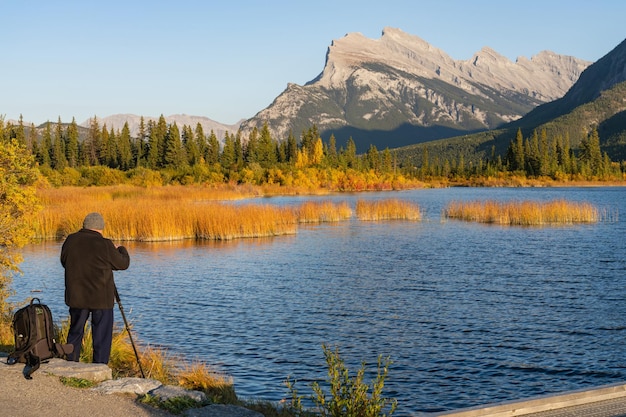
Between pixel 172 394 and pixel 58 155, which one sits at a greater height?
pixel 58 155

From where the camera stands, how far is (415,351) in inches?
611

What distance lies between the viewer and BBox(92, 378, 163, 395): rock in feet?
29.1

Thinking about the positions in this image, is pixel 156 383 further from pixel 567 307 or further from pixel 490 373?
pixel 567 307

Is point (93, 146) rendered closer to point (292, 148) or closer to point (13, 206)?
point (292, 148)

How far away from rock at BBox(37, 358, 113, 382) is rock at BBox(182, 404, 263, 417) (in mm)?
2023

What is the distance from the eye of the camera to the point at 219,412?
26.9 ft

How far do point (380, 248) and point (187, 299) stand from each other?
15.7 meters

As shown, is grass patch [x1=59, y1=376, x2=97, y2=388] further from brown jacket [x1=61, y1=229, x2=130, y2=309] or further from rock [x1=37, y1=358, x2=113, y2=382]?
brown jacket [x1=61, y1=229, x2=130, y2=309]

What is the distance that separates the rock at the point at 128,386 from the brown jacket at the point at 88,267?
147cm

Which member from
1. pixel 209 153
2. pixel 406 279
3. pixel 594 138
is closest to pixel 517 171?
pixel 594 138

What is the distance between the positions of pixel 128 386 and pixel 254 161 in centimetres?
12332

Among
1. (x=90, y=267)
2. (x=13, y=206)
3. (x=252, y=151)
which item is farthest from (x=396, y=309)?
(x=252, y=151)

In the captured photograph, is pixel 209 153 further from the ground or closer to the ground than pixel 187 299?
further from the ground

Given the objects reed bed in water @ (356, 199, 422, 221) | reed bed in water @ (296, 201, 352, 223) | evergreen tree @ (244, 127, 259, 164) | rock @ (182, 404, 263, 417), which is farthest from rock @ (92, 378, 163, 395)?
evergreen tree @ (244, 127, 259, 164)
